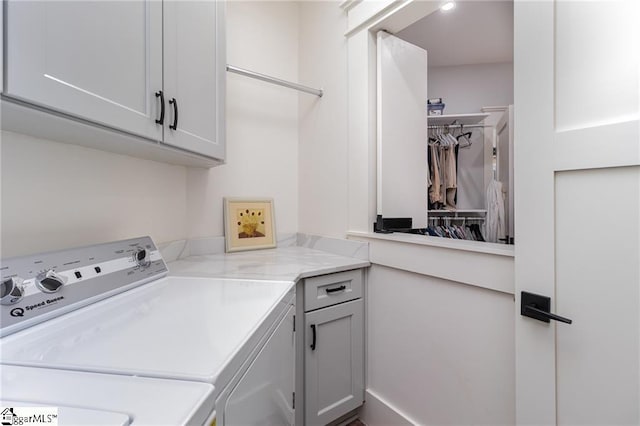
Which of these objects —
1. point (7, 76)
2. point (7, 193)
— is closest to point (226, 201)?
point (7, 193)

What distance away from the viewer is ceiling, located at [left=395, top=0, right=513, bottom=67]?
7.67 feet

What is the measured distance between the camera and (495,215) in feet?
7.28

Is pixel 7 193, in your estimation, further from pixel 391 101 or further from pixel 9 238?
pixel 391 101

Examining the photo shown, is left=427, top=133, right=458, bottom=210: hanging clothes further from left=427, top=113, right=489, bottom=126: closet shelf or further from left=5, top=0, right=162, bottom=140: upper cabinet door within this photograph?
left=5, top=0, right=162, bottom=140: upper cabinet door

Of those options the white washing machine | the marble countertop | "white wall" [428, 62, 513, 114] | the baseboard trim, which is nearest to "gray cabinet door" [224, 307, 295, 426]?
the white washing machine

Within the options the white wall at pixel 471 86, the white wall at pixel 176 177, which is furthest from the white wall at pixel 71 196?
the white wall at pixel 471 86

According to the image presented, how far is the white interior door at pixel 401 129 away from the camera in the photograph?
165 cm

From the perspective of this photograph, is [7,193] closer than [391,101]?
Yes

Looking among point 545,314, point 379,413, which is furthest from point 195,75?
point 379,413

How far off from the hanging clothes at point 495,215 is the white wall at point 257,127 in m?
1.52

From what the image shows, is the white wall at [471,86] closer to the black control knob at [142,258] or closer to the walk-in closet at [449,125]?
the walk-in closet at [449,125]

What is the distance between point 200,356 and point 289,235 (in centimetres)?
163

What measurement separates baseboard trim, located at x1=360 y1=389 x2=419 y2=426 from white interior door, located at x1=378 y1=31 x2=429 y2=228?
1.00 metres

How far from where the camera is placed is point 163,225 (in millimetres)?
1546
